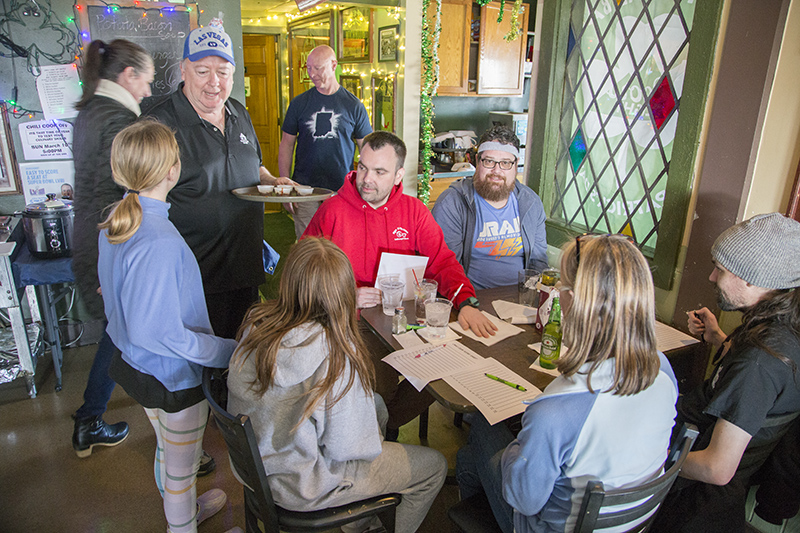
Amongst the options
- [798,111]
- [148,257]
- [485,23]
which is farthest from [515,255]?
[485,23]

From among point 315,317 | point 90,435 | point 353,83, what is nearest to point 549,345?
point 315,317

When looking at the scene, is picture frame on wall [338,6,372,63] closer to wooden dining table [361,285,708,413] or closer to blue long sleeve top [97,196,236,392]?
wooden dining table [361,285,708,413]

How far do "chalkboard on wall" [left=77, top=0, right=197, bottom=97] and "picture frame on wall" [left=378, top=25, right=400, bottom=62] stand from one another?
192 cm

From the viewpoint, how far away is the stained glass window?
8.14 feet

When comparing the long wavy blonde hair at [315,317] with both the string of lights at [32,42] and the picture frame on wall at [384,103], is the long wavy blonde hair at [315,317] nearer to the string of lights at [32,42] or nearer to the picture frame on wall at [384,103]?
the string of lights at [32,42]

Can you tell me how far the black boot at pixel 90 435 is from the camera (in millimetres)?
2500

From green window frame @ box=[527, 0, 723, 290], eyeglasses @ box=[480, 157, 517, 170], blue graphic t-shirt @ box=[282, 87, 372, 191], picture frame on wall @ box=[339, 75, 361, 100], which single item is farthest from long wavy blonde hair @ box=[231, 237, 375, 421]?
picture frame on wall @ box=[339, 75, 361, 100]

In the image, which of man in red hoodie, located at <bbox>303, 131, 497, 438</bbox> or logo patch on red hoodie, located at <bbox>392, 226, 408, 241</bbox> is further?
logo patch on red hoodie, located at <bbox>392, 226, 408, 241</bbox>

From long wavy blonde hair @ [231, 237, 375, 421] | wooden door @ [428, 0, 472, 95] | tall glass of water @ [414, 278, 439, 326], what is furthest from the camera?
wooden door @ [428, 0, 472, 95]

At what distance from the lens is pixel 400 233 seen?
243 cm

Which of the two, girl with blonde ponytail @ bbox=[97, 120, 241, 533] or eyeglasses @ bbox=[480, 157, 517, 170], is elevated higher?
eyeglasses @ bbox=[480, 157, 517, 170]

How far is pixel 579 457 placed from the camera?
1.15m

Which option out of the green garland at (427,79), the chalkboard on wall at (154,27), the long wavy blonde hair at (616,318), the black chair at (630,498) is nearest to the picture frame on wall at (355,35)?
the green garland at (427,79)

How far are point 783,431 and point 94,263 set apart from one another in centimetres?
269
